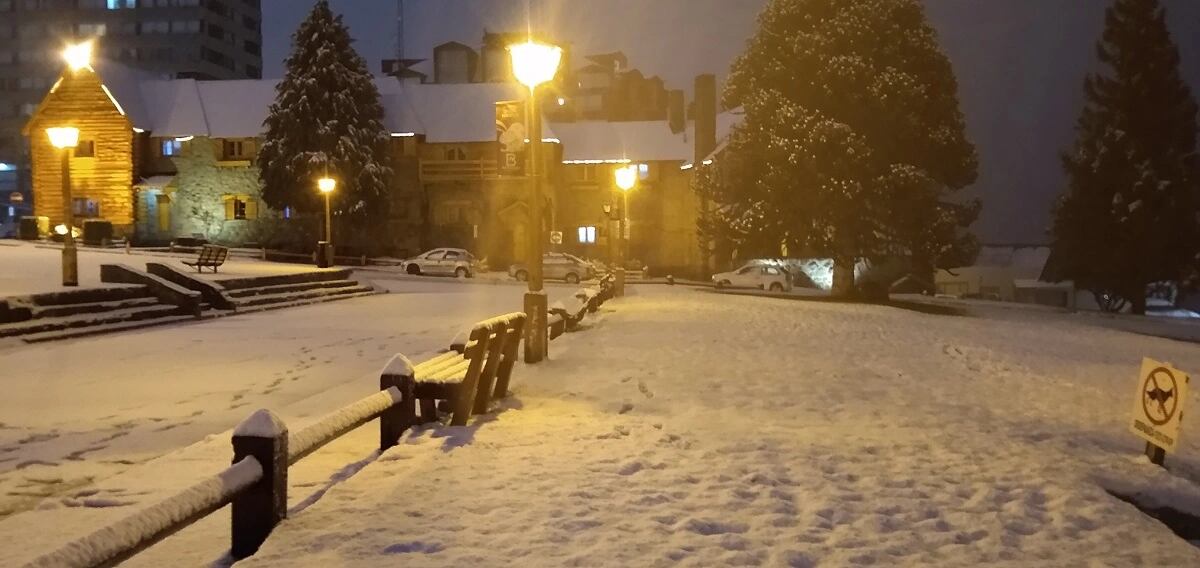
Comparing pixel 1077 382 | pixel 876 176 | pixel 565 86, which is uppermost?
pixel 565 86

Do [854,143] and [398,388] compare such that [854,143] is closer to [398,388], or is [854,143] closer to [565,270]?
[565,270]

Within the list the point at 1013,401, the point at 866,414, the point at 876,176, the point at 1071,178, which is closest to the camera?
the point at 866,414

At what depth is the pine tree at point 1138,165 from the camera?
4394 centimetres

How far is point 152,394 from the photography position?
12.0m

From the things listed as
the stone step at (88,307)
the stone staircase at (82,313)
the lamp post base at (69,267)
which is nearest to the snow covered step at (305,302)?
the stone staircase at (82,313)

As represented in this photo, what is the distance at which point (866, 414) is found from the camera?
10.5 m

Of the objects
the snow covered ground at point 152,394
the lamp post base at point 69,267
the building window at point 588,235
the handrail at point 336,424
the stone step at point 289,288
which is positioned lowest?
the snow covered ground at point 152,394

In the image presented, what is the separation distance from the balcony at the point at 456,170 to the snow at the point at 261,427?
54266 mm

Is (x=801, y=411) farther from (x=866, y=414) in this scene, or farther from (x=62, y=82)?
(x=62, y=82)

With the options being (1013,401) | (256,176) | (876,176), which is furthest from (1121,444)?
(256,176)

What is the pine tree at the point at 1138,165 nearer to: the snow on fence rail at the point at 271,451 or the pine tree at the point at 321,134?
the pine tree at the point at 321,134

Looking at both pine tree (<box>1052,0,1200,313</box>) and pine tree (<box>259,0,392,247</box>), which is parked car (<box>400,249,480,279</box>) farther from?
pine tree (<box>1052,0,1200,313</box>)

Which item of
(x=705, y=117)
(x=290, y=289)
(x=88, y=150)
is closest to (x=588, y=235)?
(x=705, y=117)

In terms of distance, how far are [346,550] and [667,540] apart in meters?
1.93
